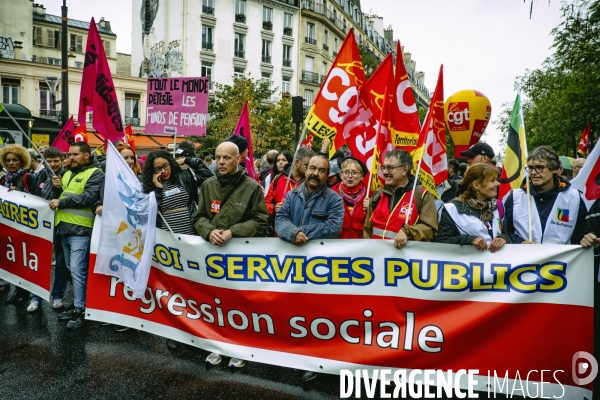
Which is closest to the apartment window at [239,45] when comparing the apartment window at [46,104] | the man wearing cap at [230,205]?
the apartment window at [46,104]

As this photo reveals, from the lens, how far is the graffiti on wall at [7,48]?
40.2 meters

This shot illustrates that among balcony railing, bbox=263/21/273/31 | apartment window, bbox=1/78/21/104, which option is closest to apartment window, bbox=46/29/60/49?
apartment window, bbox=1/78/21/104

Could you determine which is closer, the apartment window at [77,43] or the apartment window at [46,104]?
the apartment window at [46,104]

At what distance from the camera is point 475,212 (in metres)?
3.88

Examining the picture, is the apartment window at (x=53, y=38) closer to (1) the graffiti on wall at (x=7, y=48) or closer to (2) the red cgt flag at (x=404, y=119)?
(1) the graffiti on wall at (x=7, y=48)

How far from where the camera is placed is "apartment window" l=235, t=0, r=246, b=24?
44.0m

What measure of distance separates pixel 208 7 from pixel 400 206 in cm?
4201

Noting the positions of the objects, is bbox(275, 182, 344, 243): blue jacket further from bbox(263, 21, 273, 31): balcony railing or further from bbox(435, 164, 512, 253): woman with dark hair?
bbox(263, 21, 273, 31): balcony railing

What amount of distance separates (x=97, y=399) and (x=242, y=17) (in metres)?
44.3

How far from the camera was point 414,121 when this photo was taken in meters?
5.29

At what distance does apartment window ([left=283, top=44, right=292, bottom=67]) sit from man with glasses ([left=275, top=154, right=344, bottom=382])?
4411 centimetres

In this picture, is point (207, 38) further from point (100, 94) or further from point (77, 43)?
point (100, 94)

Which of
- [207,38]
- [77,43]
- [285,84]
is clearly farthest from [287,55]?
[77,43]

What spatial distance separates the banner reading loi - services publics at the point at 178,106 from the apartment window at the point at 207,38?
37.7 meters
